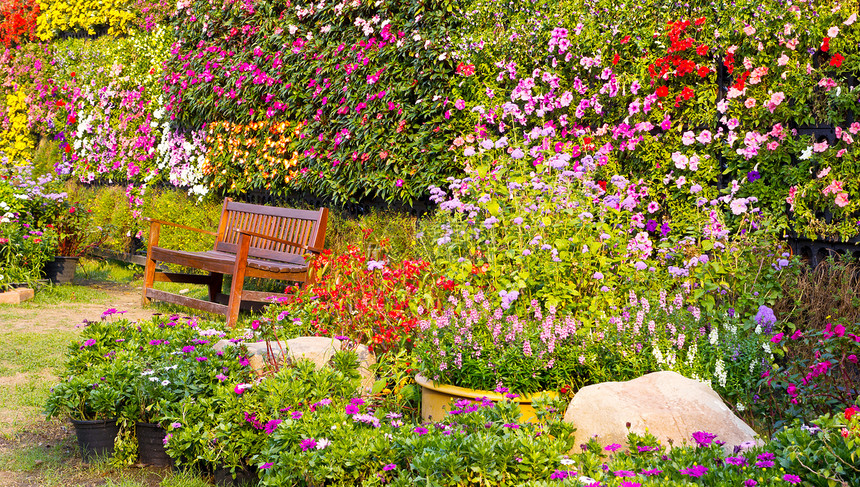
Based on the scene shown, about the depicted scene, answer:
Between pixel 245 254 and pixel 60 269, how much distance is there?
11.1 feet

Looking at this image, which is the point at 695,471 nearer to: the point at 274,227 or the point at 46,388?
the point at 46,388

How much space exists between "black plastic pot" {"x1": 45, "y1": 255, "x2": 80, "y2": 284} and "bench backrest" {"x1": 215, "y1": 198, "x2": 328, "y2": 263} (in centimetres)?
216

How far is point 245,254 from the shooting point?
5.39 metres

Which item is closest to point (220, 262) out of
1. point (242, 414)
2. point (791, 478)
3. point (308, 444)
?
point (242, 414)

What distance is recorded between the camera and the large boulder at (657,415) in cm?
238

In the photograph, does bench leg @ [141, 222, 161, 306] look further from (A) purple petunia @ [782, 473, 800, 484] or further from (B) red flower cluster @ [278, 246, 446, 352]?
(A) purple petunia @ [782, 473, 800, 484]

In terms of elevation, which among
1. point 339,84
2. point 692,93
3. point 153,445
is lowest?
point 153,445

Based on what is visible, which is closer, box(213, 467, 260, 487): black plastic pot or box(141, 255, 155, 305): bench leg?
box(213, 467, 260, 487): black plastic pot

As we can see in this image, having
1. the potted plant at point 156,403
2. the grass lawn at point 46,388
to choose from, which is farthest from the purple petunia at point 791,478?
the potted plant at point 156,403

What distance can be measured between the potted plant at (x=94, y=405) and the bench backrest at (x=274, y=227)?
2611mm

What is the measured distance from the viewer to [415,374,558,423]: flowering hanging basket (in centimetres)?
279

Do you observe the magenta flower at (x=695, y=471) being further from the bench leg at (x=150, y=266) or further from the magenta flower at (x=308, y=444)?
the bench leg at (x=150, y=266)

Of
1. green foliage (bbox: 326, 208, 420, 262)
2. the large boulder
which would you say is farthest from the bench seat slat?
the large boulder

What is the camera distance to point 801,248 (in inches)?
163
